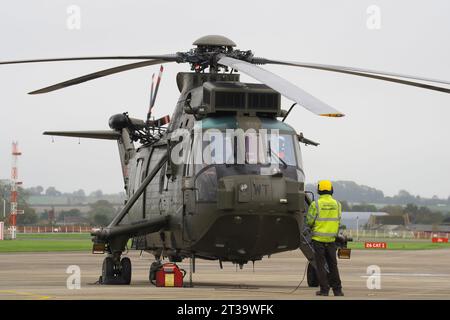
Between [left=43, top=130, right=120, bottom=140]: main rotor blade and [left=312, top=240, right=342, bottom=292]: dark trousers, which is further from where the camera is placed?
[left=43, top=130, right=120, bottom=140]: main rotor blade

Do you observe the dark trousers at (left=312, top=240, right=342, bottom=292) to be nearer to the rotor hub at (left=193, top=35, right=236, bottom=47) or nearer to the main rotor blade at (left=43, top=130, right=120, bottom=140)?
the rotor hub at (left=193, top=35, right=236, bottom=47)

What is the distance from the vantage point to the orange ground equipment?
2070 centimetres

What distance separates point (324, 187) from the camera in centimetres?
1828

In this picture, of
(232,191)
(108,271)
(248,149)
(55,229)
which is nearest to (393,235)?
(55,229)

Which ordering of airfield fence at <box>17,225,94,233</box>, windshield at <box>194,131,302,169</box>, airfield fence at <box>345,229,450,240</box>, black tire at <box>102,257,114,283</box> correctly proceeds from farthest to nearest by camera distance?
1. airfield fence at <box>17,225,94,233</box>
2. airfield fence at <box>345,229,450,240</box>
3. black tire at <box>102,257,114,283</box>
4. windshield at <box>194,131,302,169</box>

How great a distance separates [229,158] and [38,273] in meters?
11.9

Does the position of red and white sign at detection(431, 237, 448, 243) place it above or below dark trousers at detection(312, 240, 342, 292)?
below

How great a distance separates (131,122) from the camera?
26.1m

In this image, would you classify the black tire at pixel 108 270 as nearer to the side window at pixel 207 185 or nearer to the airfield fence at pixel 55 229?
the side window at pixel 207 185

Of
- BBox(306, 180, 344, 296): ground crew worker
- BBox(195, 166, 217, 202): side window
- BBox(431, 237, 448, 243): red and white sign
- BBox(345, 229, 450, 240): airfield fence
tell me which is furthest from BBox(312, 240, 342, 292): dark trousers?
BBox(345, 229, 450, 240): airfield fence

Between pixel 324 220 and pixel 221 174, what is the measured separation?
2293mm

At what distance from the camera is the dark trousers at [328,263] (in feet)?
58.4

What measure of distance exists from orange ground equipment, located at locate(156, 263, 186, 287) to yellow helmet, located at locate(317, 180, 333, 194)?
4163 millimetres
